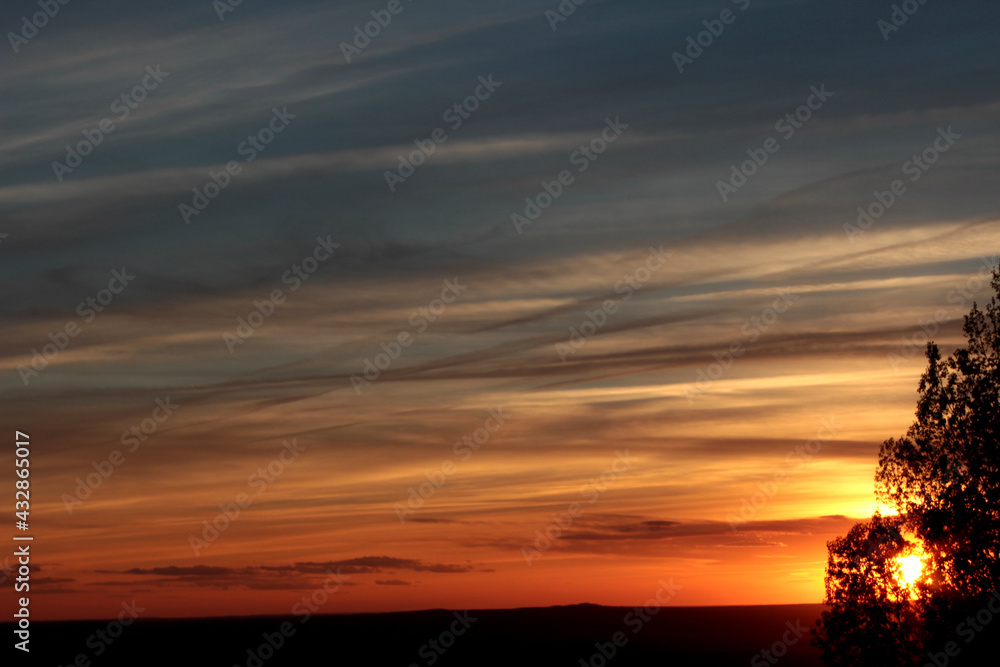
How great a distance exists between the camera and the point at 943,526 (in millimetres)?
42312

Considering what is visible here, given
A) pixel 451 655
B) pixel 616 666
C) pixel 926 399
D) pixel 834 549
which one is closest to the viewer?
pixel 926 399

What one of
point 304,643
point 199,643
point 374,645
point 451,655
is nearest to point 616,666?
point 451,655

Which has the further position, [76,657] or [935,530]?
[76,657]

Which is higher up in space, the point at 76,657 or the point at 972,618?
the point at 972,618

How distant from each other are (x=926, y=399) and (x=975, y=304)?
423 centimetres

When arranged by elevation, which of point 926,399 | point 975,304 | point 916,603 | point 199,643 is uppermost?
point 975,304

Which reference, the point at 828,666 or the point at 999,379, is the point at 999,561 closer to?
the point at 999,379

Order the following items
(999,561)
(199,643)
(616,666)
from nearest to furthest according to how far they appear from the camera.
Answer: (999,561) < (616,666) < (199,643)

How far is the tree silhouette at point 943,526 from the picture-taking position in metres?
41.4

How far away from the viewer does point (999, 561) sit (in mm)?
40688

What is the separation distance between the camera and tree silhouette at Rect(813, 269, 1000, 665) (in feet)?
136
